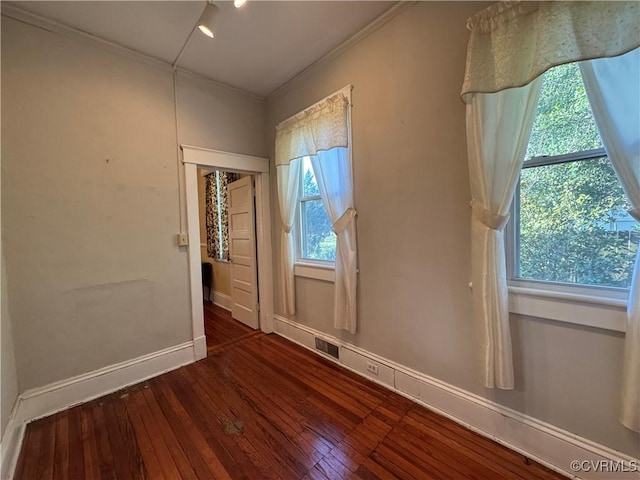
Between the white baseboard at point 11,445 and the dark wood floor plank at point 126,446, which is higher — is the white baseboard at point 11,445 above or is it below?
above

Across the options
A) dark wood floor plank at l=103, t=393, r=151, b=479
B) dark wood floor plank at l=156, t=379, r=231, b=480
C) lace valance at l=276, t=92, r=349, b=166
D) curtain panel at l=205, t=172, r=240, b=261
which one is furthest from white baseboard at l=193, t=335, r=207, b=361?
lace valance at l=276, t=92, r=349, b=166

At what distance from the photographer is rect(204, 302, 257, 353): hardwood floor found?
3008mm

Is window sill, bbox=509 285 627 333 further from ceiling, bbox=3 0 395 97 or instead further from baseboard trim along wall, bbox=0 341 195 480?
baseboard trim along wall, bbox=0 341 195 480

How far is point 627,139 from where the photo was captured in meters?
1.11

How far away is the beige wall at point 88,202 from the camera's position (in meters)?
1.81

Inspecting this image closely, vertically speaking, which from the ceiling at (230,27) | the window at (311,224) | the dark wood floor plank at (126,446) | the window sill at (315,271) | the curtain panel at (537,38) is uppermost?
the ceiling at (230,27)

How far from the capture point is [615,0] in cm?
109

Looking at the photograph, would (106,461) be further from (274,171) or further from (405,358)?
(274,171)

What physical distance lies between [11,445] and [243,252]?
233 cm

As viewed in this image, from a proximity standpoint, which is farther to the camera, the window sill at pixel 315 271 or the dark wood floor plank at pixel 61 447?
the window sill at pixel 315 271

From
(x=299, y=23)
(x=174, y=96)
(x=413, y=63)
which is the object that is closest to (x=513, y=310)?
(x=413, y=63)

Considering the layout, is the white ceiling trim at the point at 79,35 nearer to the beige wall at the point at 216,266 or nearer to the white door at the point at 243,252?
the white door at the point at 243,252

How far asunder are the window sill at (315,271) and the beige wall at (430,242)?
15.6 inches
